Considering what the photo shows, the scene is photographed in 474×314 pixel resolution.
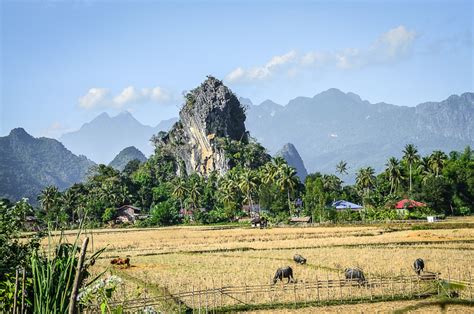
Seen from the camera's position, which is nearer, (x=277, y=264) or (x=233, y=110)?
(x=277, y=264)

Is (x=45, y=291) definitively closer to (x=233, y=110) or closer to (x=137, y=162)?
(x=233, y=110)

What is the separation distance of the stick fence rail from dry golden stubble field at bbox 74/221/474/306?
1.07 metres

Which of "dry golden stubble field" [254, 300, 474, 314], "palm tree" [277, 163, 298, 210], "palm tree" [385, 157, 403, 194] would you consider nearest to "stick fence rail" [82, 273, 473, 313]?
"dry golden stubble field" [254, 300, 474, 314]

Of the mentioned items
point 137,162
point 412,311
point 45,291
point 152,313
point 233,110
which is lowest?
point 412,311

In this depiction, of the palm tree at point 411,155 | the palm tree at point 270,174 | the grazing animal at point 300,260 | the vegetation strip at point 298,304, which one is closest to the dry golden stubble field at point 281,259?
the grazing animal at point 300,260

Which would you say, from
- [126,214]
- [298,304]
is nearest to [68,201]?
[126,214]

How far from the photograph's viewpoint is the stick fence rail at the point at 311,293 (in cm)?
1878

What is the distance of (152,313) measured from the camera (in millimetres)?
7141

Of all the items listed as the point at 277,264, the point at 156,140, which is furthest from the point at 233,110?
the point at 277,264

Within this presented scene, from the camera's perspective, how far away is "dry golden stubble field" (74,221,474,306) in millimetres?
24250

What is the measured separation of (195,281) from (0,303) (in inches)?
635

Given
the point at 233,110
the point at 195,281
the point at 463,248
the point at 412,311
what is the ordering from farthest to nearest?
1. the point at 233,110
2. the point at 463,248
3. the point at 195,281
4. the point at 412,311

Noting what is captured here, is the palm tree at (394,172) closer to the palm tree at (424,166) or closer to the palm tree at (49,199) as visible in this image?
the palm tree at (424,166)

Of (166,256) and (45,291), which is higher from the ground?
(45,291)
